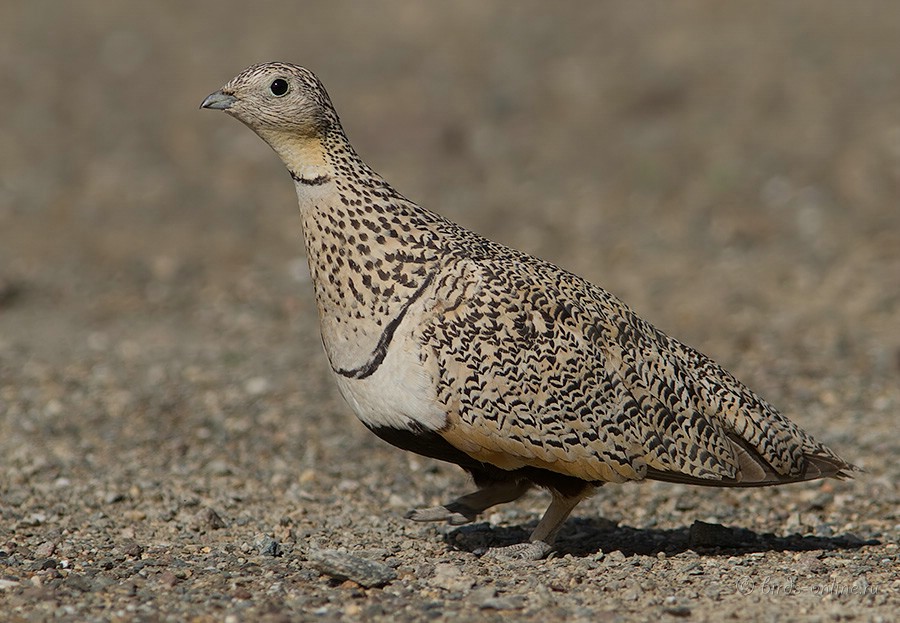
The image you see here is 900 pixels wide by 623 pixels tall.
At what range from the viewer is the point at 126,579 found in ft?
17.8

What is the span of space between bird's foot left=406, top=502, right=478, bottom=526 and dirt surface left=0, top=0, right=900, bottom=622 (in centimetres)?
15

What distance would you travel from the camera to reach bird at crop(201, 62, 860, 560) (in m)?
5.46

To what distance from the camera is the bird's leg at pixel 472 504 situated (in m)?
6.18

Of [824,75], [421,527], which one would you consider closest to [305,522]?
[421,527]

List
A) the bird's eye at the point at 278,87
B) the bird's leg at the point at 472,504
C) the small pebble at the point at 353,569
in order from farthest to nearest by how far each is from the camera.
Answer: the bird's leg at the point at 472,504 → the bird's eye at the point at 278,87 → the small pebble at the point at 353,569

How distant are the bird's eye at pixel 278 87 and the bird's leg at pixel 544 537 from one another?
7.37 ft

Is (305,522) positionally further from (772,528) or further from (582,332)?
(772,528)

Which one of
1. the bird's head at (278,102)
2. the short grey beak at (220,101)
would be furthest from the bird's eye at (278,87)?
the short grey beak at (220,101)

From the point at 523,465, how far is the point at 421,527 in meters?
1.27

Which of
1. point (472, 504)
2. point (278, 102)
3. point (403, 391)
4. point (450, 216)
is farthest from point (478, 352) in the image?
point (450, 216)

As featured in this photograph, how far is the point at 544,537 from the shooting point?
19.9 feet

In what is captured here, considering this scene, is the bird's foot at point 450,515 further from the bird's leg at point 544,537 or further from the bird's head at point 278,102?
the bird's head at point 278,102

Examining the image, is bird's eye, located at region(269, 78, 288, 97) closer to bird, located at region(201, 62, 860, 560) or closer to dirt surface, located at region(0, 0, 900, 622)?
bird, located at region(201, 62, 860, 560)

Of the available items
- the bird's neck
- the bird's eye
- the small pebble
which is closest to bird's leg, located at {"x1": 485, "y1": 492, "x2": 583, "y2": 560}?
the small pebble
